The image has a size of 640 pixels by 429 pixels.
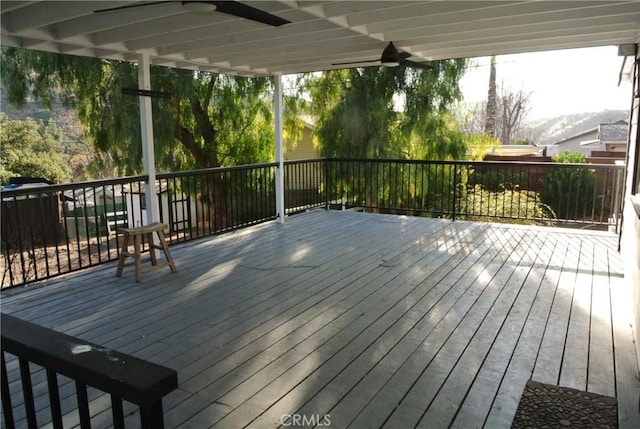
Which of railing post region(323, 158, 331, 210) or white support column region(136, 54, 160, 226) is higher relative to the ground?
white support column region(136, 54, 160, 226)

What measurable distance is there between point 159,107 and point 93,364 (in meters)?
8.87

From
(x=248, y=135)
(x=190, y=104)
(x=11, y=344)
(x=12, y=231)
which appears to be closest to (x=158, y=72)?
(x=190, y=104)

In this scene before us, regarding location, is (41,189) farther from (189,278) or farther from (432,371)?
(432,371)

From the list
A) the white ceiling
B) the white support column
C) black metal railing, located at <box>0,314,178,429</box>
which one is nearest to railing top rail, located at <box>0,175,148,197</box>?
the white support column

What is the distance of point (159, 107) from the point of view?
909 centimetres

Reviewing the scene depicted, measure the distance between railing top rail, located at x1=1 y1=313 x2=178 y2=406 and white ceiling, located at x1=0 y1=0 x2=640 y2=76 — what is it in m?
2.73

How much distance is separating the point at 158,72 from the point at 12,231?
5.02m

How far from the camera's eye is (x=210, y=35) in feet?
14.1

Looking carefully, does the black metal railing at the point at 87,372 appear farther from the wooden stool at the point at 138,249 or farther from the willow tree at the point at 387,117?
the willow tree at the point at 387,117

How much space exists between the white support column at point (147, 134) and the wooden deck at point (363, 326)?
24.8 inches

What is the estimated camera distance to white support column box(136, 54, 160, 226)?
4906 mm

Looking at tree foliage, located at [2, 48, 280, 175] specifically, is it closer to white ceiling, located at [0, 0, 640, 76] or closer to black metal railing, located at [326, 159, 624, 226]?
black metal railing, located at [326, 159, 624, 226]

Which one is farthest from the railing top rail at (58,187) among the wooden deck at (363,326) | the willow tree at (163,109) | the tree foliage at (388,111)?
the tree foliage at (388,111)

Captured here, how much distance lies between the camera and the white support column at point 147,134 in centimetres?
491
